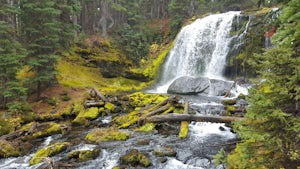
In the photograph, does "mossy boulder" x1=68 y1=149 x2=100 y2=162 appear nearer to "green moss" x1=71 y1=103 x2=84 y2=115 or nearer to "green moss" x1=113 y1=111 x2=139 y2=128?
"green moss" x1=113 y1=111 x2=139 y2=128

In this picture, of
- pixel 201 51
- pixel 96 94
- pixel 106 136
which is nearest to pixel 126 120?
pixel 106 136

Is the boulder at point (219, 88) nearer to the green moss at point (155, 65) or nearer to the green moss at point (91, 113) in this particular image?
the green moss at point (91, 113)

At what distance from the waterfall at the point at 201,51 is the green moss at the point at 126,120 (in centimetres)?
1029

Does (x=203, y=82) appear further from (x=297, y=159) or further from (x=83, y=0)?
(x=83, y=0)

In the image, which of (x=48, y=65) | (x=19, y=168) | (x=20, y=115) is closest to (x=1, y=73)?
(x=20, y=115)

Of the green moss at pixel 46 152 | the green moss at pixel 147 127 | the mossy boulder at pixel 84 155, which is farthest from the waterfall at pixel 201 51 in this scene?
the mossy boulder at pixel 84 155

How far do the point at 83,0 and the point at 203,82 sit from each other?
21.3 meters

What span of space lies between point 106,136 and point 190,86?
10.9 m

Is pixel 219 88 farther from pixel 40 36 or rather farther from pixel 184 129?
pixel 40 36

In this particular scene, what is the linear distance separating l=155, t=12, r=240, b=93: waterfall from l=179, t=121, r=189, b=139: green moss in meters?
11.9

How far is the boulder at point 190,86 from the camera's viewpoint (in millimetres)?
19562

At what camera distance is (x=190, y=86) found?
20.1 meters

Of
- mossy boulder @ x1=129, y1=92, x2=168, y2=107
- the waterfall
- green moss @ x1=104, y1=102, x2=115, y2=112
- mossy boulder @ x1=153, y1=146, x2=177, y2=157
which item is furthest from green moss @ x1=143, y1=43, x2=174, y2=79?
mossy boulder @ x1=153, y1=146, x2=177, y2=157

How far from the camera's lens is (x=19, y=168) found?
323 inches
